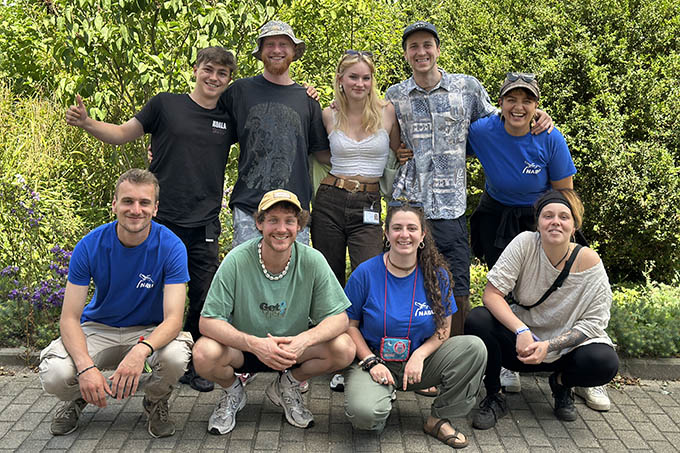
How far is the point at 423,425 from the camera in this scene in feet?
14.8

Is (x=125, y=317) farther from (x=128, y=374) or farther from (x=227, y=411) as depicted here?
(x=227, y=411)

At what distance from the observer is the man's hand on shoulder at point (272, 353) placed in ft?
13.7

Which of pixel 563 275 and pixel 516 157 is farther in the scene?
pixel 516 157

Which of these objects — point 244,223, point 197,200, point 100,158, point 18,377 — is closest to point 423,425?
point 244,223

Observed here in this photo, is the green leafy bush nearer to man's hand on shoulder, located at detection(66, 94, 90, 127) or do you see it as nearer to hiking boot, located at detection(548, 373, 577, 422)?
hiking boot, located at detection(548, 373, 577, 422)

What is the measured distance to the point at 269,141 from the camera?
485 cm

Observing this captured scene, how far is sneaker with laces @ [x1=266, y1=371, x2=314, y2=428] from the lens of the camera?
14.8 ft

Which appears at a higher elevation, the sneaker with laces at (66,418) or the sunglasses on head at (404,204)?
the sunglasses on head at (404,204)

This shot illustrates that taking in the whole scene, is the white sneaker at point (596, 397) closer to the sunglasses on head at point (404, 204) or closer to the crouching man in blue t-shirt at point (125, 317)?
the sunglasses on head at point (404, 204)

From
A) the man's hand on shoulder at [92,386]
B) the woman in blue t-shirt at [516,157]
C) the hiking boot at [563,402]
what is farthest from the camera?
the woman in blue t-shirt at [516,157]

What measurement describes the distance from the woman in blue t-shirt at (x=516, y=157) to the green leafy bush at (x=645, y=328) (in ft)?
4.31

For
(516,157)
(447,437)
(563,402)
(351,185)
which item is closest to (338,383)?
(447,437)

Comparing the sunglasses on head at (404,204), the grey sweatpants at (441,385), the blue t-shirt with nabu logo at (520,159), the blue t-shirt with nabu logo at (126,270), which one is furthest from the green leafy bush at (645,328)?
the blue t-shirt with nabu logo at (126,270)

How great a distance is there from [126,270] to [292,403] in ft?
4.40
